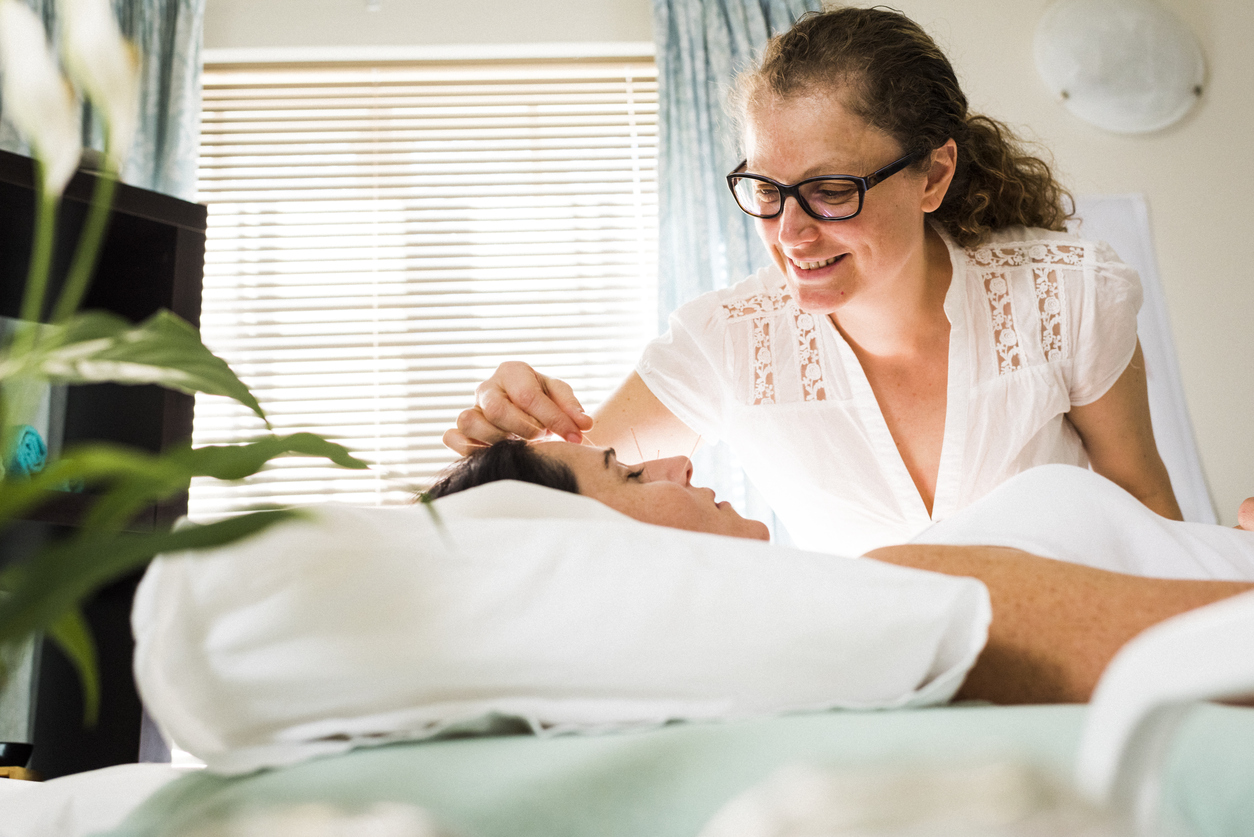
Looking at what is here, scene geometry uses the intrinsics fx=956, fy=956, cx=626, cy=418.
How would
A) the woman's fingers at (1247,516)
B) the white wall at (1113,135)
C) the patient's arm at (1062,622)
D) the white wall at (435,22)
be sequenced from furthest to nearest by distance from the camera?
the white wall at (435,22) → the white wall at (1113,135) → the woman's fingers at (1247,516) → the patient's arm at (1062,622)

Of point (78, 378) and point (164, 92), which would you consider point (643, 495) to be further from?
point (164, 92)

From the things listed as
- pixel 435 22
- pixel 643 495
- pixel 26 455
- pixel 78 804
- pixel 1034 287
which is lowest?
pixel 78 804

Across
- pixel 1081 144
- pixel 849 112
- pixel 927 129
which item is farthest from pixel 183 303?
pixel 1081 144

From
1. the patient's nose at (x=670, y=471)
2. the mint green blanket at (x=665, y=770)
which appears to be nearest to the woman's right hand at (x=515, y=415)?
the patient's nose at (x=670, y=471)

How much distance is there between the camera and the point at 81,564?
0.99ft

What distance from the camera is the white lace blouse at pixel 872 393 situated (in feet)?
5.55

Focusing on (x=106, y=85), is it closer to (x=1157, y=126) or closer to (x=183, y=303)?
(x=183, y=303)

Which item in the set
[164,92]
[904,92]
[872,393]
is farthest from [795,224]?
[164,92]

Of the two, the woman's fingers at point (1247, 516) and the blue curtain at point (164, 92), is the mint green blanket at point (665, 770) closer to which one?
the woman's fingers at point (1247, 516)

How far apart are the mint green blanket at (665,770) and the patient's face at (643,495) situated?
0.59 meters

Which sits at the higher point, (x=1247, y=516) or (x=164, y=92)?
(x=164, y=92)

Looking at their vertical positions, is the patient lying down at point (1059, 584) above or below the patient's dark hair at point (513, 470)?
below

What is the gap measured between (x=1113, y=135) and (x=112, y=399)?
9.18 feet

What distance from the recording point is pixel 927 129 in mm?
1587
